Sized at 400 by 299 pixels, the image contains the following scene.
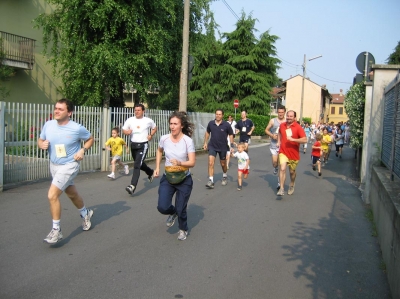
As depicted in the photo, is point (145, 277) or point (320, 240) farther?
point (320, 240)

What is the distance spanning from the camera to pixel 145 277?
14.7 ft

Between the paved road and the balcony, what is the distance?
1482cm

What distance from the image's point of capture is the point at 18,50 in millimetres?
22547

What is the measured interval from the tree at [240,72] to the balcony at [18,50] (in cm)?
2095

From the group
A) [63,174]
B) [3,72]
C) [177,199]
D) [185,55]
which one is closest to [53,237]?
[63,174]

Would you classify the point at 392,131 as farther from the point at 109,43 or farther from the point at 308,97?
the point at 308,97

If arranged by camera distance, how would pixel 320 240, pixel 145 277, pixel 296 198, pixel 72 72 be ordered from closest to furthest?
pixel 145 277
pixel 320 240
pixel 296 198
pixel 72 72

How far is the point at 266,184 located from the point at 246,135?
2.91m

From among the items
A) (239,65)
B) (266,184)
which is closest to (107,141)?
(266,184)

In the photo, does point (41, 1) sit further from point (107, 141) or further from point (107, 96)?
point (107, 141)

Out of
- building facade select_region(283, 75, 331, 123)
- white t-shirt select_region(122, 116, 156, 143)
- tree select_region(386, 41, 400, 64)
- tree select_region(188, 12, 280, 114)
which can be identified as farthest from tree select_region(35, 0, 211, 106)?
building facade select_region(283, 75, 331, 123)

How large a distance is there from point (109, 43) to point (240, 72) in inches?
1066

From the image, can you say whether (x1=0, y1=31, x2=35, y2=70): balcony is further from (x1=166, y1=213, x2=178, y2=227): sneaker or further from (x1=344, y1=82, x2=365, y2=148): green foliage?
(x1=166, y1=213, x2=178, y2=227): sneaker

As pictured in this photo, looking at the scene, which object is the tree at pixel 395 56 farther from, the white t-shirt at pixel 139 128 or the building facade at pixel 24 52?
the white t-shirt at pixel 139 128
